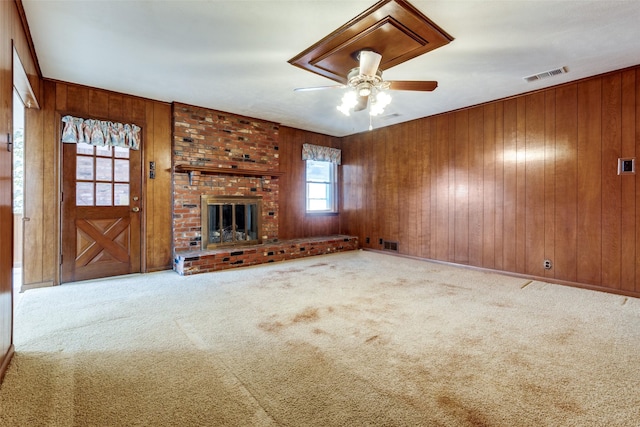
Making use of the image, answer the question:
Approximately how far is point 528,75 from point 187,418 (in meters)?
4.64

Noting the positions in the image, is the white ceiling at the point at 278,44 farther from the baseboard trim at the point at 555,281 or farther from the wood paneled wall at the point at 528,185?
the baseboard trim at the point at 555,281

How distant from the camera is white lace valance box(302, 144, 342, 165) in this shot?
637 centimetres

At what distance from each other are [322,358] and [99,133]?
4.11m

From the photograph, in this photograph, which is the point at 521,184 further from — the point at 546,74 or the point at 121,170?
Result: the point at 121,170

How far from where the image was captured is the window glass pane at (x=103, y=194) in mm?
4141

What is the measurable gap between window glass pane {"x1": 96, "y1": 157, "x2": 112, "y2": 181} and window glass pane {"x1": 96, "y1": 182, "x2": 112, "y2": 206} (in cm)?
8

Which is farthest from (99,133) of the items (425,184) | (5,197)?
(425,184)

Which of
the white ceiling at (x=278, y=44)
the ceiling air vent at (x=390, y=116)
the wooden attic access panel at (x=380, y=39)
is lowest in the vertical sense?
the wooden attic access panel at (x=380, y=39)

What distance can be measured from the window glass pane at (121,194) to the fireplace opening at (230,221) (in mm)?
1035

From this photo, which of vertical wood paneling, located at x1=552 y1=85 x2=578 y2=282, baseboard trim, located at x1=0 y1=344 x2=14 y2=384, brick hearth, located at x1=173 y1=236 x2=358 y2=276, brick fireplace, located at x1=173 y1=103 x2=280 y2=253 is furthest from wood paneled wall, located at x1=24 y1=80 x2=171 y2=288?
vertical wood paneling, located at x1=552 y1=85 x2=578 y2=282

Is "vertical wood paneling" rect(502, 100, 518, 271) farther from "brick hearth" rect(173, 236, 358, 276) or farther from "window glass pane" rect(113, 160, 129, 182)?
"window glass pane" rect(113, 160, 129, 182)

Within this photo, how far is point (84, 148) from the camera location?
4039mm

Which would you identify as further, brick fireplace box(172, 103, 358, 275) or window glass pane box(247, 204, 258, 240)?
window glass pane box(247, 204, 258, 240)

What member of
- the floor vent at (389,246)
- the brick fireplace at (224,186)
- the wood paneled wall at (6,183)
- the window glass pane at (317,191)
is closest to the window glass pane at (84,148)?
the brick fireplace at (224,186)
